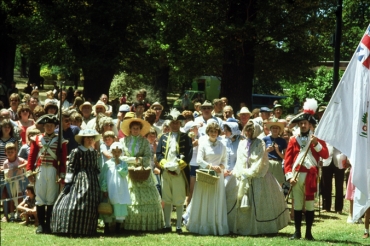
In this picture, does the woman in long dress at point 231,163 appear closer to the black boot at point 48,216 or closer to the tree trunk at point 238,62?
the black boot at point 48,216

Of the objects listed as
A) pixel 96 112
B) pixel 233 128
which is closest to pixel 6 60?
pixel 96 112

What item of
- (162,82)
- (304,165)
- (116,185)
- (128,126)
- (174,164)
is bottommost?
(116,185)

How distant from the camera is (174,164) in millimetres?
11828

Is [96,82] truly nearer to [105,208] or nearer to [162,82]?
[162,82]

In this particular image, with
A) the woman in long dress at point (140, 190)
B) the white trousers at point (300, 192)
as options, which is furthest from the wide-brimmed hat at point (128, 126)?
the white trousers at point (300, 192)

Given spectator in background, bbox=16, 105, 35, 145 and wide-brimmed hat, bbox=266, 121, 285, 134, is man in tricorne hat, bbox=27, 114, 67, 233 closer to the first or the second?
spectator in background, bbox=16, 105, 35, 145

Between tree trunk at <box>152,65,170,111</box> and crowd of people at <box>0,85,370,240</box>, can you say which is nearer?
crowd of people at <box>0,85,370,240</box>

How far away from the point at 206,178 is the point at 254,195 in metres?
0.87

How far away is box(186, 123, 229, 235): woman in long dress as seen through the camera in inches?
471

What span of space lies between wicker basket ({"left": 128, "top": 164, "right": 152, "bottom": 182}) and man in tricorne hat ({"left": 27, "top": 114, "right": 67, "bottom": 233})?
1090 mm

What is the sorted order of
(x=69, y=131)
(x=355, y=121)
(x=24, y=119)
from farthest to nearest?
(x=24, y=119) < (x=69, y=131) < (x=355, y=121)

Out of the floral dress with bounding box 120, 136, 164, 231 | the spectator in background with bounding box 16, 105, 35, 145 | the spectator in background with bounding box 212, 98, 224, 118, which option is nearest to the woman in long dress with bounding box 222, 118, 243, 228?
the spectator in background with bounding box 212, 98, 224, 118

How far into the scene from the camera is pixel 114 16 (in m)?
29.0

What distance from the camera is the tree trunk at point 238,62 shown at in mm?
20703
